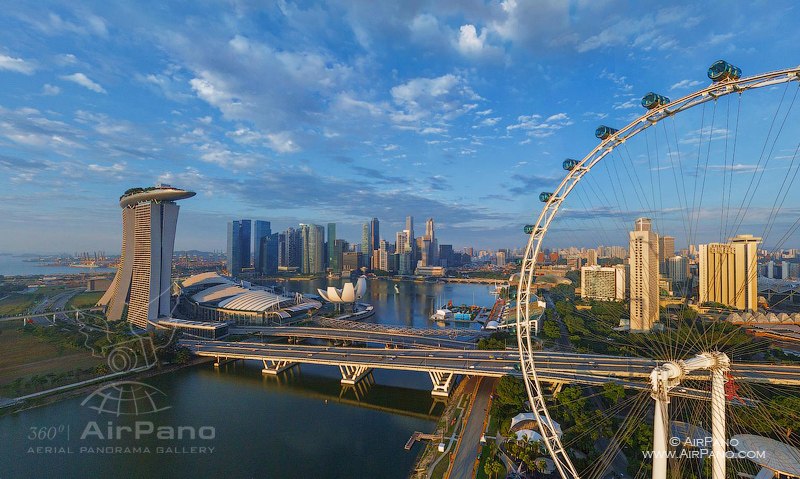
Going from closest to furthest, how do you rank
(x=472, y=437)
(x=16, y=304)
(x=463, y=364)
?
1. (x=472, y=437)
2. (x=463, y=364)
3. (x=16, y=304)

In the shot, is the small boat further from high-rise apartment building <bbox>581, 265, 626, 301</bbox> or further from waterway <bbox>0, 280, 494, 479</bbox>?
waterway <bbox>0, 280, 494, 479</bbox>

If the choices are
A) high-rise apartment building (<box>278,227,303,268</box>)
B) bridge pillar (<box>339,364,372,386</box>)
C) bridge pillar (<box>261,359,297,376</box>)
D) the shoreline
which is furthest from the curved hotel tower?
high-rise apartment building (<box>278,227,303,268</box>)

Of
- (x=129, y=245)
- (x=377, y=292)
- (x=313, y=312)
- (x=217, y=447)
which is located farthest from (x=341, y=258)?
(x=217, y=447)

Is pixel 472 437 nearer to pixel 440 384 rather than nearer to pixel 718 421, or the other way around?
pixel 440 384

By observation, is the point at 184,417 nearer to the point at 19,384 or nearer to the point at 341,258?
the point at 19,384

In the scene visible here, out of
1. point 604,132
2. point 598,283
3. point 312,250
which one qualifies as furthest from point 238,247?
point 604,132

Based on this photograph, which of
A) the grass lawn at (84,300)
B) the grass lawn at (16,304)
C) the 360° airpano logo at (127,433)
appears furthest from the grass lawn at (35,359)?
the grass lawn at (84,300)
